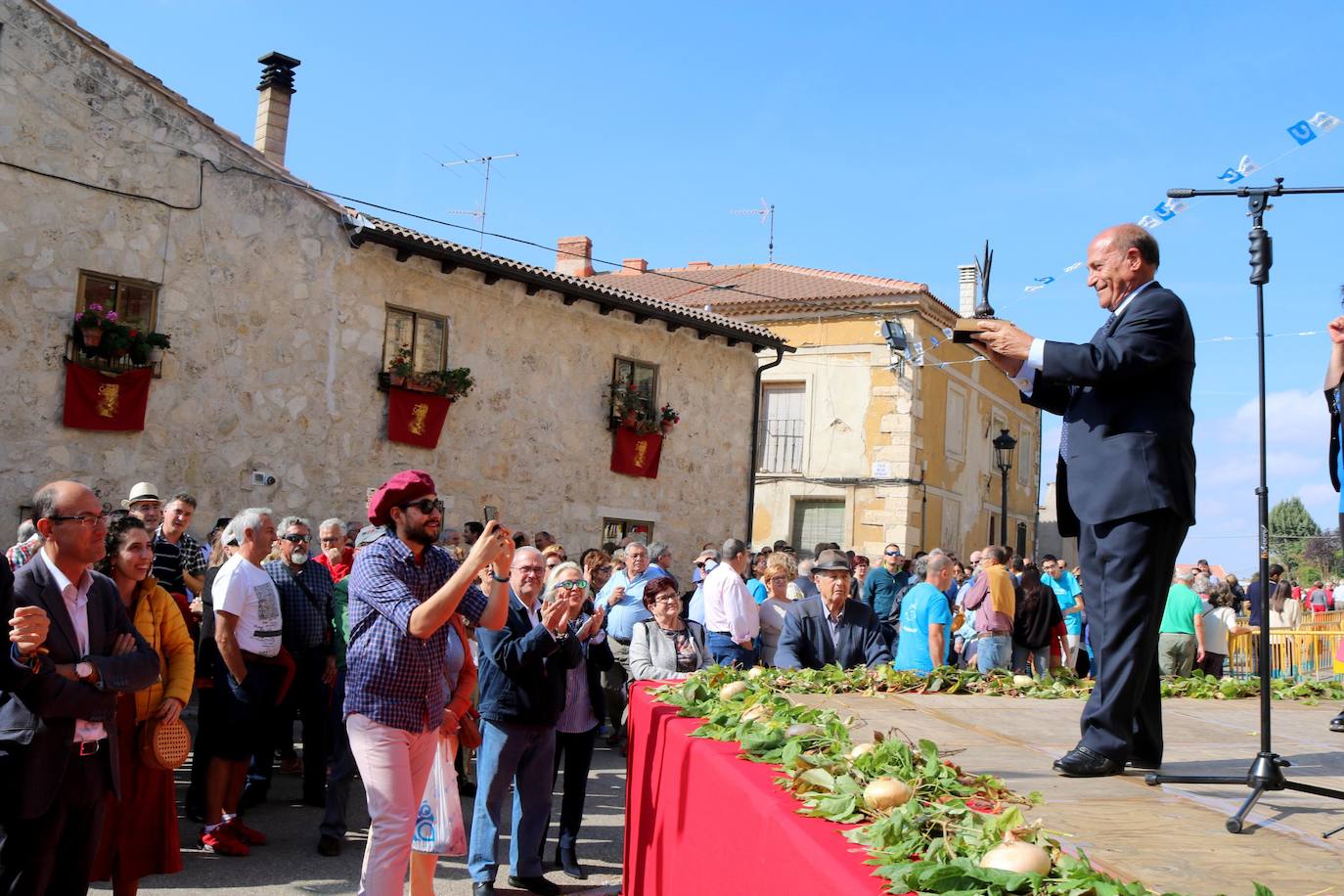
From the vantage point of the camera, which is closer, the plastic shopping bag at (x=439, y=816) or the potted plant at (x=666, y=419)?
the plastic shopping bag at (x=439, y=816)

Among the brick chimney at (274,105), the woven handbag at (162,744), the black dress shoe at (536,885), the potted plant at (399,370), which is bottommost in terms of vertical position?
the black dress shoe at (536,885)

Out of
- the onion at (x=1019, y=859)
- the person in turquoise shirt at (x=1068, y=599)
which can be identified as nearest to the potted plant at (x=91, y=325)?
the person in turquoise shirt at (x=1068, y=599)

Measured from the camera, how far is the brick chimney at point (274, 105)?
16.5 metres

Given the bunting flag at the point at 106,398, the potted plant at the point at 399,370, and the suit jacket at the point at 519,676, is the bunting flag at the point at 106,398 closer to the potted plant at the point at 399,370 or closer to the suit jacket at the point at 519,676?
the potted plant at the point at 399,370

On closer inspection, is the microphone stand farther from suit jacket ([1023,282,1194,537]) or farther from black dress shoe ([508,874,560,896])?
black dress shoe ([508,874,560,896])

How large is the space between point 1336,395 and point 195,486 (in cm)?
1263

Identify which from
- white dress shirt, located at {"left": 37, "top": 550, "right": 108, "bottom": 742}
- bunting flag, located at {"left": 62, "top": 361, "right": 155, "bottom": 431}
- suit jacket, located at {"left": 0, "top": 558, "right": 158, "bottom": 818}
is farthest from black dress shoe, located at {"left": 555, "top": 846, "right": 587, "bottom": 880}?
bunting flag, located at {"left": 62, "top": 361, "right": 155, "bottom": 431}

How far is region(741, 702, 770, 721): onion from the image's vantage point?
367 cm

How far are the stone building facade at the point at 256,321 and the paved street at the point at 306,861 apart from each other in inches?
241

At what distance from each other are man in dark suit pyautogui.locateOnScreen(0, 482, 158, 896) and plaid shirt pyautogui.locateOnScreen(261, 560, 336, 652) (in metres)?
2.90

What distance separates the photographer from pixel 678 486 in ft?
66.2

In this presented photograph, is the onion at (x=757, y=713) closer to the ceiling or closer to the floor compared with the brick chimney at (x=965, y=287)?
closer to the floor

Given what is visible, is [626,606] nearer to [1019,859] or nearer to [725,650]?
[725,650]

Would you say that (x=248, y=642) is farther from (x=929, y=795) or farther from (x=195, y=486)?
(x=195, y=486)
